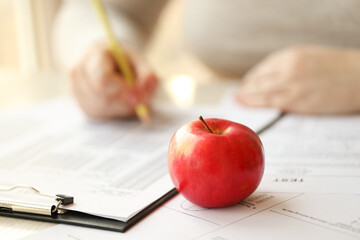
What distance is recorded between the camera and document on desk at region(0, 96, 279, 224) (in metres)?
0.49

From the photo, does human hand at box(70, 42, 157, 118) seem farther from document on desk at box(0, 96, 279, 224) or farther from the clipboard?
the clipboard

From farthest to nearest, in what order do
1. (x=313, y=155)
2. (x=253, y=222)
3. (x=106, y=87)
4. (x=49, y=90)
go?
(x=49, y=90) → (x=106, y=87) → (x=313, y=155) → (x=253, y=222)

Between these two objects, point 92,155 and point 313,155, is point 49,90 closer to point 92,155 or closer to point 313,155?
point 92,155

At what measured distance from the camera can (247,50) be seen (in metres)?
1.19

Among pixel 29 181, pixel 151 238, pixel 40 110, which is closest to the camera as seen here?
pixel 151 238

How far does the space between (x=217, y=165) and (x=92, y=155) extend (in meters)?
0.29

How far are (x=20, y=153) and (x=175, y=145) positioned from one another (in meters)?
0.32

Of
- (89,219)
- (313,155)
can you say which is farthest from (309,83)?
(89,219)

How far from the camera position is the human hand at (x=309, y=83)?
873 mm

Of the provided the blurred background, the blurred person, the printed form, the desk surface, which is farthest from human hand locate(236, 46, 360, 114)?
the blurred background

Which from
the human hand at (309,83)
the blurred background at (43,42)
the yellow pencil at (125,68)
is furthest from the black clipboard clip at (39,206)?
the blurred background at (43,42)

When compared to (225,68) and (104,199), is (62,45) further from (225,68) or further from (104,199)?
(104,199)

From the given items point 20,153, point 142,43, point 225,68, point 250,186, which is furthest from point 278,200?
point 142,43

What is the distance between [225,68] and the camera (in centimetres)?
125
